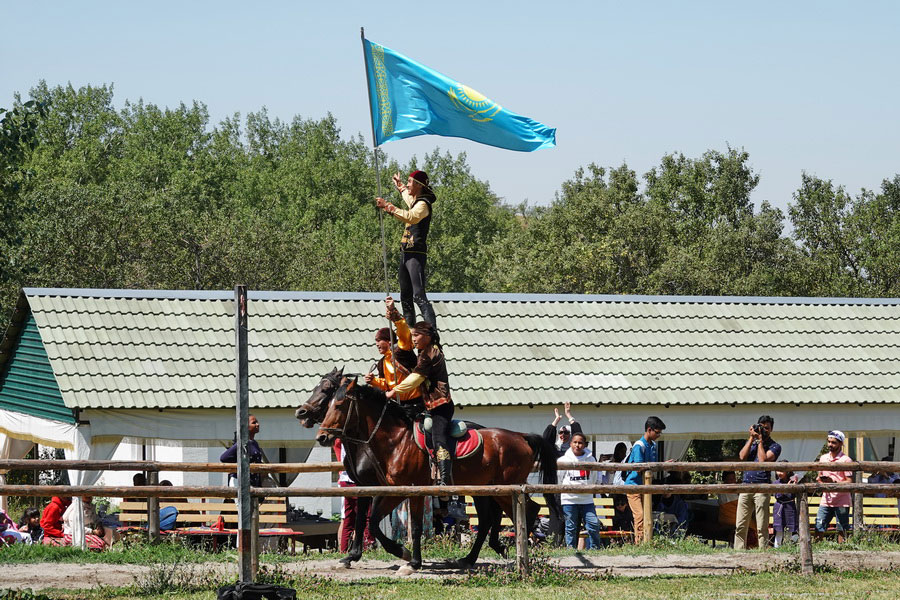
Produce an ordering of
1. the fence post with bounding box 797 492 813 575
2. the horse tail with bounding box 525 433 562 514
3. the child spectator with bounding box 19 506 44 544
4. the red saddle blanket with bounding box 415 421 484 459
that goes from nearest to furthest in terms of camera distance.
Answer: the fence post with bounding box 797 492 813 575 < the red saddle blanket with bounding box 415 421 484 459 < the horse tail with bounding box 525 433 562 514 < the child spectator with bounding box 19 506 44 544

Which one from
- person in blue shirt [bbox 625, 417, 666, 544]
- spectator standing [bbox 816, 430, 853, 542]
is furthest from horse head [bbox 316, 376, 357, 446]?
spectator standing [bbox 816, 430, 853, 542]

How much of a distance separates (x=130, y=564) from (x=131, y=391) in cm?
452

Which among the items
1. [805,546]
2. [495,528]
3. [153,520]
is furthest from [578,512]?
[153,520]

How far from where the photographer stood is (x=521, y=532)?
12047mm

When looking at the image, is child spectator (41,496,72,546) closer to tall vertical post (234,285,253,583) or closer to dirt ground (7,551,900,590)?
dirt ground (7,551,900,590)

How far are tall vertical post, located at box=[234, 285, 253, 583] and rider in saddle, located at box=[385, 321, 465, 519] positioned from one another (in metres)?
2.20

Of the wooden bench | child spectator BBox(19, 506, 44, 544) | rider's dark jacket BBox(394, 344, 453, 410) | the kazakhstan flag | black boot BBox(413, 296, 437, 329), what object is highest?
the kazakhstan flag

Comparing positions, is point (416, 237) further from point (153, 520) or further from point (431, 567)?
point (153, 520)

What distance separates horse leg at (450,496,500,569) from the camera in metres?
12.9

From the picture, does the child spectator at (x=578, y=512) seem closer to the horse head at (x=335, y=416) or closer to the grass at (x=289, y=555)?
the grass at (x=289, y=555)

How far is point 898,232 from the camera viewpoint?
148 feet

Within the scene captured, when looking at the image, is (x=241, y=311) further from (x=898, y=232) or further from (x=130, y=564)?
(x=898, y=232)

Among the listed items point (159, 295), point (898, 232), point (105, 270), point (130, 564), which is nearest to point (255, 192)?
point (105, 270)

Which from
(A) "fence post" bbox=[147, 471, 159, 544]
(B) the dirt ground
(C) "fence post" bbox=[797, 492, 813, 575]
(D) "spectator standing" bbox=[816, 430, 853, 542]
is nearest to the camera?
(B) the dirt ground
